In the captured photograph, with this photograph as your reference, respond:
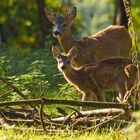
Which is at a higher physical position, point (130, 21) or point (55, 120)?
point (130, 21)

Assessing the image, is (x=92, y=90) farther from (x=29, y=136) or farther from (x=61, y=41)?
(x=29, y=136)

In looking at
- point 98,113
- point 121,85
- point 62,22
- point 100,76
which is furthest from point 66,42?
point 98,113

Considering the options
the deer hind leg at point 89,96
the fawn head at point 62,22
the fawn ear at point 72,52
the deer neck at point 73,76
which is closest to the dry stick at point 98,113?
the deer hind leg at point 89,96

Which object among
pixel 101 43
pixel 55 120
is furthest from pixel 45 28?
pixel 55 120

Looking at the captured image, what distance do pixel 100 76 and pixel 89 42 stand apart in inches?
109

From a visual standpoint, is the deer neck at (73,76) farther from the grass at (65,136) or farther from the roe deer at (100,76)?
the grass at (65,136)

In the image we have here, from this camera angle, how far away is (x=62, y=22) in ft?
44.9

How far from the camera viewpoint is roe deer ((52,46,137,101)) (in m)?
10.7

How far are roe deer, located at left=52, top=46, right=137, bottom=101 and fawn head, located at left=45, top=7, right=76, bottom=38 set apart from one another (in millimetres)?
1369

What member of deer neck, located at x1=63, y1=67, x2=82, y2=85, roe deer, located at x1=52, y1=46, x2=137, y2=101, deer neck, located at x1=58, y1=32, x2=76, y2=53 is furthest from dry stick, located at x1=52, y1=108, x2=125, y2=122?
deer neck, located at x1=58, y1=32, x2=76, y2=53

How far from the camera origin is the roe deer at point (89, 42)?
1345 centimetres

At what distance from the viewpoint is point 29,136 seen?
789cm

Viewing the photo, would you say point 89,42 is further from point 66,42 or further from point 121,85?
point 121,85

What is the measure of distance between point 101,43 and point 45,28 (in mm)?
12117
